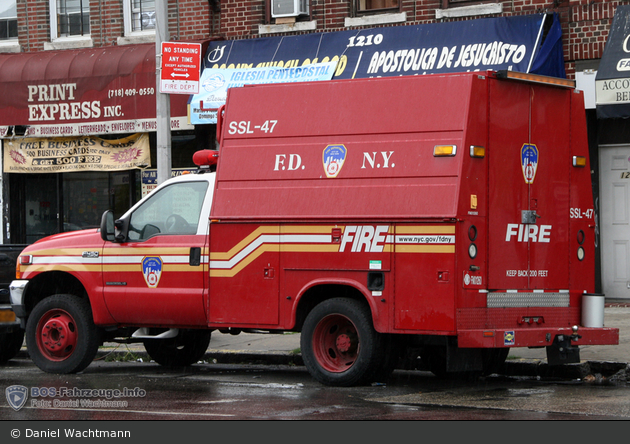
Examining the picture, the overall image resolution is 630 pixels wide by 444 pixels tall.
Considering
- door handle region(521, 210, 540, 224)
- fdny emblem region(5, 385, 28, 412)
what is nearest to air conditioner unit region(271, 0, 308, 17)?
door handle region(521, 210, 540, 224)

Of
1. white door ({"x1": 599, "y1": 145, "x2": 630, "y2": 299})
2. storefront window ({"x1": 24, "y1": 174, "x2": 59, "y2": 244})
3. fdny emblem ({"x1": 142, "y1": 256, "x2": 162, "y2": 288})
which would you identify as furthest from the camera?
storefront window ({"x1": 24, "y1": 174, "x2": 59, "y2": 244})

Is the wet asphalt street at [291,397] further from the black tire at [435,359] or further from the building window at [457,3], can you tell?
the building window at [457,3]

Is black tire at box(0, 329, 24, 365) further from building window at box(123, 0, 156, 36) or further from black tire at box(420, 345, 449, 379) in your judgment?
building window at box(123, 0, 156, 36)

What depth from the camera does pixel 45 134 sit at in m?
18.4

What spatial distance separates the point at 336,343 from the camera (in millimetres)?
9047

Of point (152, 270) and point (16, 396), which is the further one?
point (152, 270)

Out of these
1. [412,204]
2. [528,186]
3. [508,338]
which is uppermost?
[528,186]

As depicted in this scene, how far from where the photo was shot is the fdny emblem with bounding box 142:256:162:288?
32.2 ft

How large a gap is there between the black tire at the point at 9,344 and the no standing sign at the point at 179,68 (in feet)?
12.1

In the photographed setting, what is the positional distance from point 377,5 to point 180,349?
8.00 meters

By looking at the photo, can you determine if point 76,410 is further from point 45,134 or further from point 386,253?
point 45,134

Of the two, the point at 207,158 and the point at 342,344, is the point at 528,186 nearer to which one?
the point at 342,344

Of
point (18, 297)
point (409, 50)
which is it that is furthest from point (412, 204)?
point (409, 50)

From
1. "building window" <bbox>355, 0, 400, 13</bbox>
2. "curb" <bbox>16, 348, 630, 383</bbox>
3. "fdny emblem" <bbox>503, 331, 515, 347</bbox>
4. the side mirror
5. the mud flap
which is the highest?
"building window" <bbox>355, 0, 400, 13</bbox>
